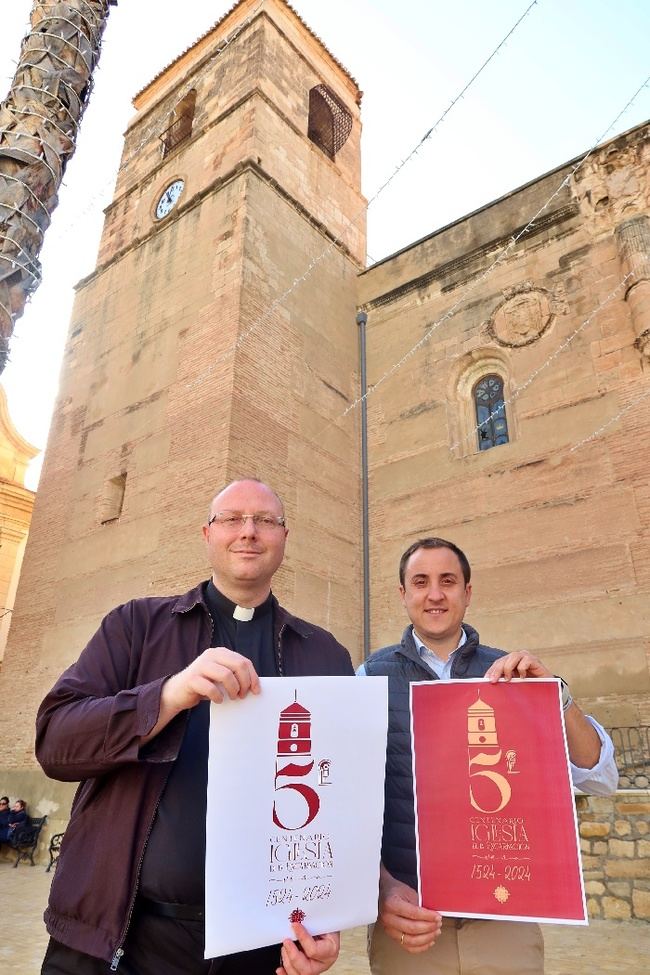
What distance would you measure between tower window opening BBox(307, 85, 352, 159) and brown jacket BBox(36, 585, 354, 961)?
55.5 feet

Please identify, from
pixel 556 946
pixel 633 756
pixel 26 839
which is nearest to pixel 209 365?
pixel 26 839

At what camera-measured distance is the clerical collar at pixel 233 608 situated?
2109 mm

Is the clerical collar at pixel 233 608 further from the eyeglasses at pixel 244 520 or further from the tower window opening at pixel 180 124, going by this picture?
the tower window opening at pixel 180 124

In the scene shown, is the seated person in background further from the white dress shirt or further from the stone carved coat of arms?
the stone carved coat of arms

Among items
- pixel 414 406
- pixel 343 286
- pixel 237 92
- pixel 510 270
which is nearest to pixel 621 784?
pixel 414 406

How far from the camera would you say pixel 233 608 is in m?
2.12

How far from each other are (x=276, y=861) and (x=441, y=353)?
11675 mm

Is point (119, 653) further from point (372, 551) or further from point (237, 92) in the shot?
point (237, 92)

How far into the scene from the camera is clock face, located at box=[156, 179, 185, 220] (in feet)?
47.6

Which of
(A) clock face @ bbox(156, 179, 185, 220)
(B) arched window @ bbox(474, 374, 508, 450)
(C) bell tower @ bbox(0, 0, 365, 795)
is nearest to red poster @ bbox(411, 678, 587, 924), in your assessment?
(C) bell tower @ bbox(0, 0, 365, 795)

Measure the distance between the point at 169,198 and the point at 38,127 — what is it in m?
10.1

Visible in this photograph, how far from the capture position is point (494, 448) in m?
11.0

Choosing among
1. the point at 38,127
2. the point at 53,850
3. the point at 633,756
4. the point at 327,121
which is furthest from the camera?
the point at 327,121

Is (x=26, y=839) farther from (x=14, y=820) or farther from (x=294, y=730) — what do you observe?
(x=294, y=730)
